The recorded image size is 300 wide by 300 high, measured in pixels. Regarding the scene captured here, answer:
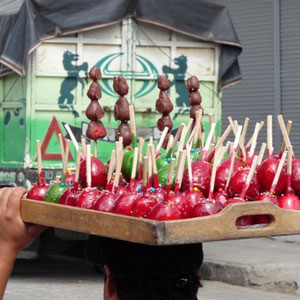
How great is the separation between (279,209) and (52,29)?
790 centimetres

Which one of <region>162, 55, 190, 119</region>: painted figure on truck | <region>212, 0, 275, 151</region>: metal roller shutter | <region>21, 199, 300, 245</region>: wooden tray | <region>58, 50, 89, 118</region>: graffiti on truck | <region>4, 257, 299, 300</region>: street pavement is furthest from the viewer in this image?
<region>212, 0, 275, 151</region>: metal roller shutter

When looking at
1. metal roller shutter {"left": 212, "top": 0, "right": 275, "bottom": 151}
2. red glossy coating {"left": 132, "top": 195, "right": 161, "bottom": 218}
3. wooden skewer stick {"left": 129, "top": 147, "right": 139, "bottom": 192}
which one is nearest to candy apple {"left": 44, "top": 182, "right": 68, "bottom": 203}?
wooden skewer stick {"left": 129, "top": 147, "right": 139, "bottom": 192}

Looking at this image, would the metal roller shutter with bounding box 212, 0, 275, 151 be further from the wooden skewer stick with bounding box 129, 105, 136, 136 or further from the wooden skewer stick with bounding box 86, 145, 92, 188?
the wooden skewer stick with bounding box 86, 145, 92, 188

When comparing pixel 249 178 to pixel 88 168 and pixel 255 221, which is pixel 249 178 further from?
pixel 88 168

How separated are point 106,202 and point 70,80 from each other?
25.0 feet

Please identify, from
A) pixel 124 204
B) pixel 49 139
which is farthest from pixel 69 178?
pixel 49 139

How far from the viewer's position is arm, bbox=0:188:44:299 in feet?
9.57

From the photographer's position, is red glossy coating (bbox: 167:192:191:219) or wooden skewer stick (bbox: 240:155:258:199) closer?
red glossy coating (bbox: 167:192:191:219)

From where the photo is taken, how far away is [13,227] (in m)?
2.92

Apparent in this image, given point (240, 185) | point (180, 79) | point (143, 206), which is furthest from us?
point (180, 79)

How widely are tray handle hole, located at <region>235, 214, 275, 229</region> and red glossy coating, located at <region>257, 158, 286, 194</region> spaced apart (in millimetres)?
206

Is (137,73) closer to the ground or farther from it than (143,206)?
farther from it

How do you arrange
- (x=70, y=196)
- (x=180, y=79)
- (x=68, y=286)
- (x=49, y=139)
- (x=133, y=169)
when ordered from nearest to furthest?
(x=133, y=169) → (x=70, y=196) → (x=68, y=286) → (x=49, y=139) → (x=180, y=79)

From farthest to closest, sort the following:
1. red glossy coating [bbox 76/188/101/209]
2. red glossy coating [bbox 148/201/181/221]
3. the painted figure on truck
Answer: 1. the painted figure on truck
2. red glossy coating [bbox 76/188/101/209]
3. red glossy coating [bbox 148/201/181/221]
